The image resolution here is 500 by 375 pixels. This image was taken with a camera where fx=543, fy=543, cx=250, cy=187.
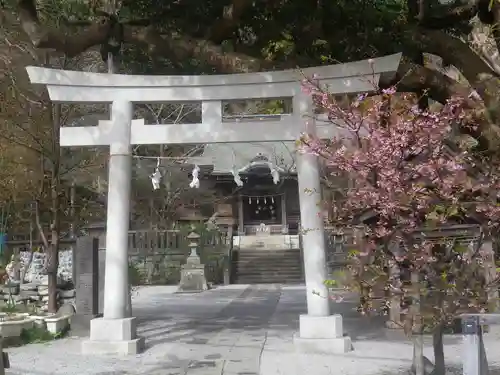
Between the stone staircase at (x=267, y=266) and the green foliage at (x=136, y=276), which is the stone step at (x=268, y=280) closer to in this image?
the stone staircase at (x=267, y=266)

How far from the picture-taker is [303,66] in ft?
27.1

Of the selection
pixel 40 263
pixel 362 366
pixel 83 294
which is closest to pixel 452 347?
pixel 362 366

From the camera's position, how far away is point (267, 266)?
78.6ft

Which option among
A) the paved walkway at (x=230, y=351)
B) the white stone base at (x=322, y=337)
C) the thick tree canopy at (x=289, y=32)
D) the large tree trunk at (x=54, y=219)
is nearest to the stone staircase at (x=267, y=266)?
the paved walkway at (x=230, y=351)

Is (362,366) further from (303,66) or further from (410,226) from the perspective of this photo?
(303,66)

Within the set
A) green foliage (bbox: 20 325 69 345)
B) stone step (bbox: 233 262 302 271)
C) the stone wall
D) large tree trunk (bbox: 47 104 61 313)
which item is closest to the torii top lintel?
large tree trunk (bbox: 47 104 61 313)

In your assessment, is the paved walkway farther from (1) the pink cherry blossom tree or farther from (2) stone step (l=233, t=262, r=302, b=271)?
(2) stone step (l=233, t=262, r=302, b=271)

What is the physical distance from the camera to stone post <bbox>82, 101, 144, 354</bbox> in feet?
25.3

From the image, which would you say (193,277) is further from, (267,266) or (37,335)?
(37,335)

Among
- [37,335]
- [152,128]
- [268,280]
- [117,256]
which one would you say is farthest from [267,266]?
[152,128]

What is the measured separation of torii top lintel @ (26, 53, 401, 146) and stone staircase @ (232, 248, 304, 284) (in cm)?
1507

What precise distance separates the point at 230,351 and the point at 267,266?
16.0 m

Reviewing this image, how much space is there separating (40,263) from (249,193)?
14.2 meters

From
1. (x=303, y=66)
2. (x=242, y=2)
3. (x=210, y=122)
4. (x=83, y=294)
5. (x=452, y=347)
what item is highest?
(x=242, y=2)
